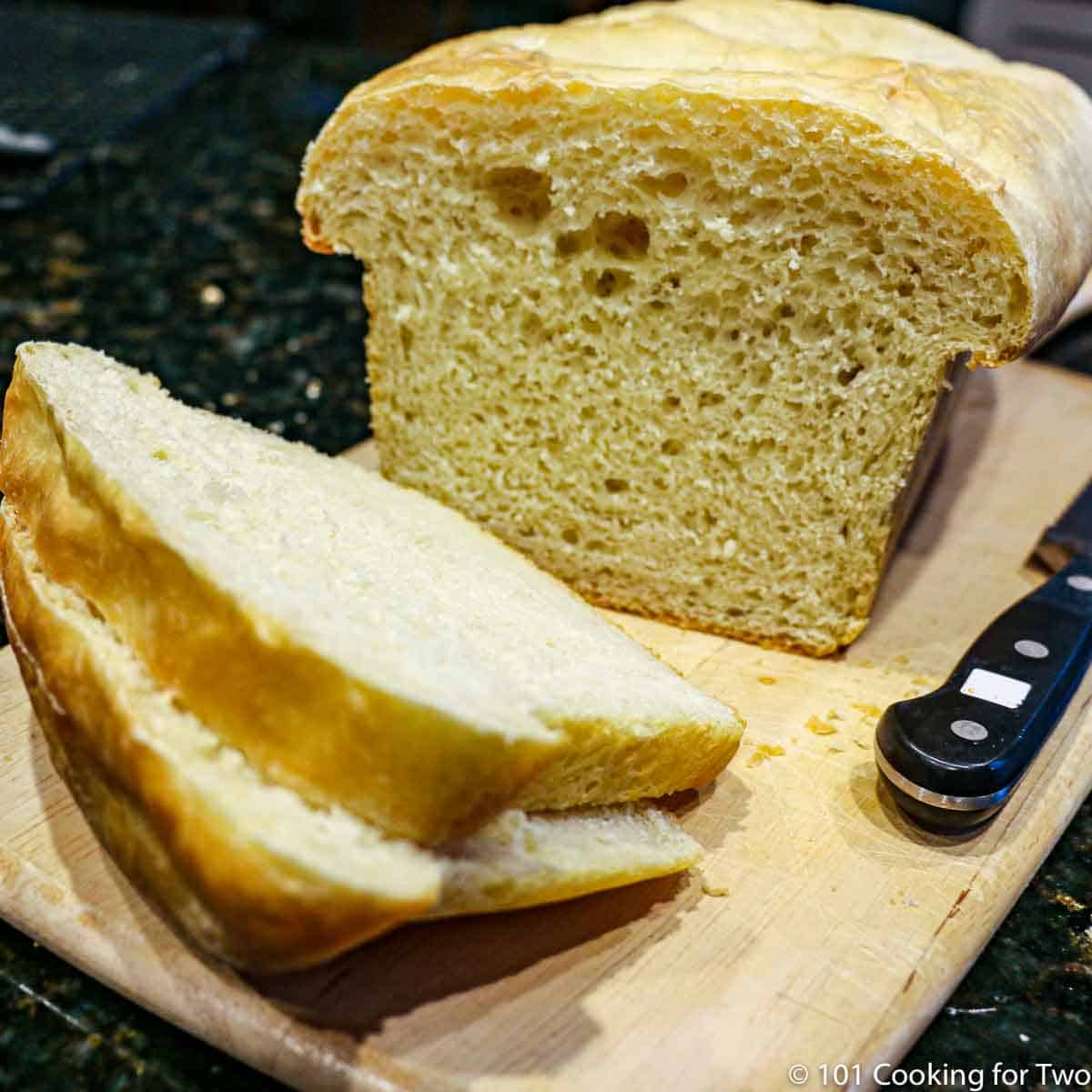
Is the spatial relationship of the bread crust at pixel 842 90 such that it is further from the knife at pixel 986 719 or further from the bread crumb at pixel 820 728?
the bread crumb at pixel 820 728

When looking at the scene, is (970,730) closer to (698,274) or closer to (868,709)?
(868,709)

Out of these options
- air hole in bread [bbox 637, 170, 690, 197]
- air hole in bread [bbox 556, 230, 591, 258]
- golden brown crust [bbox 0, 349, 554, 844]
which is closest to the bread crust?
air hole in bread [bbox 637, 170, 690, 197]

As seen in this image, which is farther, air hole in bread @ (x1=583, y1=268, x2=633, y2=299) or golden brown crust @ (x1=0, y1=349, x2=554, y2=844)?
air hole in bread @ (x1=583, y1=268, x2=633, y2=299)

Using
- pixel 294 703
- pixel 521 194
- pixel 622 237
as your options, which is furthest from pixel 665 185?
pixel 294 703

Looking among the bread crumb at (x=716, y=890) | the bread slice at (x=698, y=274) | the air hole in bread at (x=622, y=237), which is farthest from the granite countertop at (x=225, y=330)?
the air hole in bread at (x=622, y=237)

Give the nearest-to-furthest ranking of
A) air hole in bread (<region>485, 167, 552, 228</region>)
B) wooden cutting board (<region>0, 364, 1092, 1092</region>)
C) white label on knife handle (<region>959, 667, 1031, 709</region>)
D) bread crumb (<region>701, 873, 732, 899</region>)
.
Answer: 1. wooden cutting board (<region>0, 364, 1092, 1092</region>)
2. bread crumb (<region>701, 873, 732, 899</region>)
3. white label on knife handle (<region>959, 667, 1031, 709</region>)
4. air hole in bread (<region>485, 167, 552, 228</region>)

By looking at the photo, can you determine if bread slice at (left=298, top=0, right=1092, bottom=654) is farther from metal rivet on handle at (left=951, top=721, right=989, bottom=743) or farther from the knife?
metal rivet on handle at (left=951, top=721, right=989, bottom=743)
